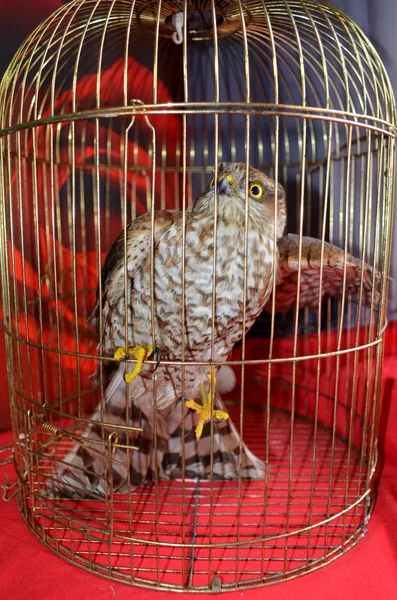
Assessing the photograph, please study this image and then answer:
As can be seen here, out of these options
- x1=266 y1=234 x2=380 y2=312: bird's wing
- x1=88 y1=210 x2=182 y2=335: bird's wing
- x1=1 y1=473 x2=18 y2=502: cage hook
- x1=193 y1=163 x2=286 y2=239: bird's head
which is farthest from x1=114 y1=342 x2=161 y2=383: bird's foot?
x1=1 y1=473 x2=18 y2=502: cage hook

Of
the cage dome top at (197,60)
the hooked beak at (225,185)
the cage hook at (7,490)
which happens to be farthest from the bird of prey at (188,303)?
the cage dome top at (197,60)

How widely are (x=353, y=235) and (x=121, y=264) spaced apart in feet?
3.62

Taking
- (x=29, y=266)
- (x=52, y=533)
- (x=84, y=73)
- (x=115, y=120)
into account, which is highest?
(x=84, y=73)

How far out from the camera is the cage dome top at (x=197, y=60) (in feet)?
4.64

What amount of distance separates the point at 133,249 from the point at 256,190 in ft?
1.25

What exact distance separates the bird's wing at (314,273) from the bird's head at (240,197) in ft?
0.52

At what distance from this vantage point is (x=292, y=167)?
2.21m

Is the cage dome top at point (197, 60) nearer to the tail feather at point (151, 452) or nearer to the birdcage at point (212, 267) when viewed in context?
the birdcage at point (212, 267)

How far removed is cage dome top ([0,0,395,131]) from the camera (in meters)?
1.41

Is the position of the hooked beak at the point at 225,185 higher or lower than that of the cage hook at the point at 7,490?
higher

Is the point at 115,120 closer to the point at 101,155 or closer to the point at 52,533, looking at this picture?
the point at 101,155

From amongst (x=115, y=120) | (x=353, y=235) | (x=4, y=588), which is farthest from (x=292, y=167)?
(x=4, y=588)

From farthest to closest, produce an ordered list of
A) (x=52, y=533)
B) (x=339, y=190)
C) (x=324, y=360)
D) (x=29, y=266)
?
1. (x=324, y=360)
2. (x=339, y=190)
3. (x=29, y=266)
4. (x=52, y=533)

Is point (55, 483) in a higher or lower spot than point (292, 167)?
lower
